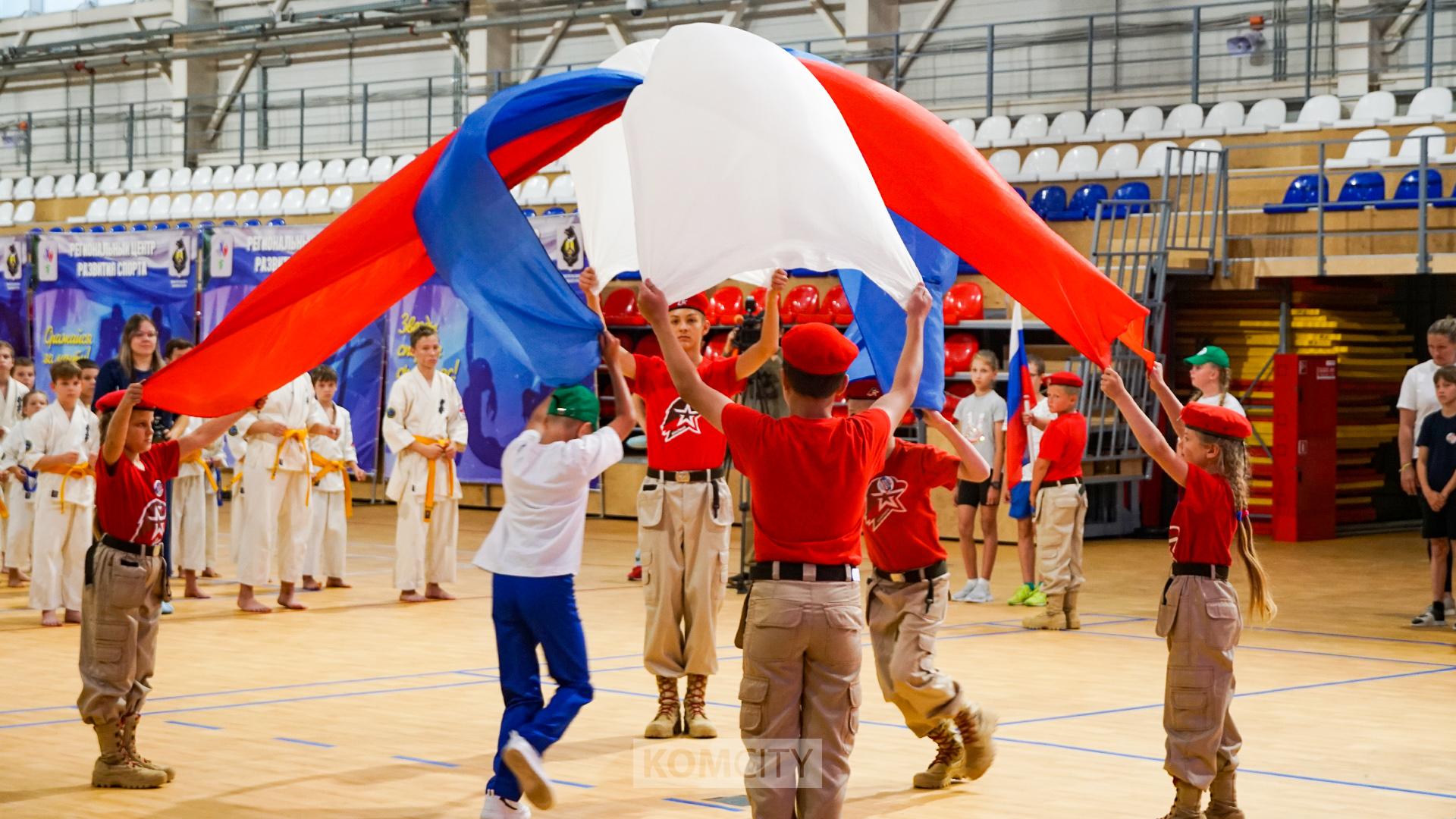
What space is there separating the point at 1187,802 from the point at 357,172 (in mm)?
20038

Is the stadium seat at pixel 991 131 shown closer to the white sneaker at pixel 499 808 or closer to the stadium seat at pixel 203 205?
the stadium seat at pixel 203 205

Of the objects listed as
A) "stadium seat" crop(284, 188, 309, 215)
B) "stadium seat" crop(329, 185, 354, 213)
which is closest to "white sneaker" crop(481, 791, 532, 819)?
"stadium seat" crop(329, 185, 354, 213)

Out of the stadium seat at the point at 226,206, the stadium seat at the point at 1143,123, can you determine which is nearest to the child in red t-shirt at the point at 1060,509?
the stadium seat at the point at 1143,123

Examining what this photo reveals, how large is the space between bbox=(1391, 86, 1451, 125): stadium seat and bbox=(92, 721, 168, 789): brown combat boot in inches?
542

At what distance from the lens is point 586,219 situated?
679 centimetres

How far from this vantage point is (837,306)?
53.9 feet

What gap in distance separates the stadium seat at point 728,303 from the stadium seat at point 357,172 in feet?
25.2

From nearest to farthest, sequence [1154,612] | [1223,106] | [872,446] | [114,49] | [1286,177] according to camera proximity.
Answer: [872,446] < [1154,612] < [1286,177] < [1223,106] < [114,49]

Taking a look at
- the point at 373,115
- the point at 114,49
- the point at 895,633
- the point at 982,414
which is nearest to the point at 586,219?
the point at 895,633

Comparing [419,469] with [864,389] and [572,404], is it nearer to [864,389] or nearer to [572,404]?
[864,389]

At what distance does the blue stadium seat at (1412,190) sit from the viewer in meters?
14.6

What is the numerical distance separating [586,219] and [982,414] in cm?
566

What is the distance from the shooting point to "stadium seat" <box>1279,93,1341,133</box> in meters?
16.5

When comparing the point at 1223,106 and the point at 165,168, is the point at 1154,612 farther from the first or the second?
the point at 165,168
